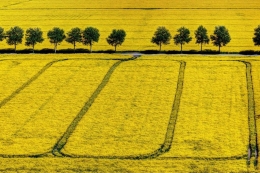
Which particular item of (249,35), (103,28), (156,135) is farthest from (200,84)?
(103,28)

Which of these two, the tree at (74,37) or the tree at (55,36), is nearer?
the tree at (74,37)

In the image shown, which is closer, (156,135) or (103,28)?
(156,135)

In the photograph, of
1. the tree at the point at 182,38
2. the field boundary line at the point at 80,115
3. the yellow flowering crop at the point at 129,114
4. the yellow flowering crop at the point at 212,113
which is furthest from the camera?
the tree at the point at 182,38

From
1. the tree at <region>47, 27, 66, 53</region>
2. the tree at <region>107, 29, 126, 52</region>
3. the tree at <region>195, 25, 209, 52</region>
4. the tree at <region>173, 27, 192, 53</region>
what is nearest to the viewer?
the tree at <region>173, 27, 192, 53</region>

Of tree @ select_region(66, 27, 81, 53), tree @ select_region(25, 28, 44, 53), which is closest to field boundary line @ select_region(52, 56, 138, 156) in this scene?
tree @ select_region(66, 27, 81, 53)

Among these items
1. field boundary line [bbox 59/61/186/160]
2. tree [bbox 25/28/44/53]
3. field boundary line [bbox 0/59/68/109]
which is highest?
tree [bbox 25/28/44/53]

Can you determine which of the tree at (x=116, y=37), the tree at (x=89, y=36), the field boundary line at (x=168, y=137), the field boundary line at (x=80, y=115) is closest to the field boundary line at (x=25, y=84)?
the field boundary line at (x=80, y=115)

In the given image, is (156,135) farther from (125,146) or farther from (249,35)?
(249,35)

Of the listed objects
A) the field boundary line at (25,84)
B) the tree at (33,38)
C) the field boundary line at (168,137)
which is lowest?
the field boundary line at (168,137)

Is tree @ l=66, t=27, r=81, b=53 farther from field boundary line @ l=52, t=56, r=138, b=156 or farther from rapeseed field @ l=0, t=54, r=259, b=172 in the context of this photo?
field boundary line @ l=52, t=56, r=138, b=156

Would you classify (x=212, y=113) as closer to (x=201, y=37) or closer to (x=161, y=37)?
(x=201, y=37)

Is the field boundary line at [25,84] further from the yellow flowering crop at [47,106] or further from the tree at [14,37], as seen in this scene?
the tree at [14,37]
